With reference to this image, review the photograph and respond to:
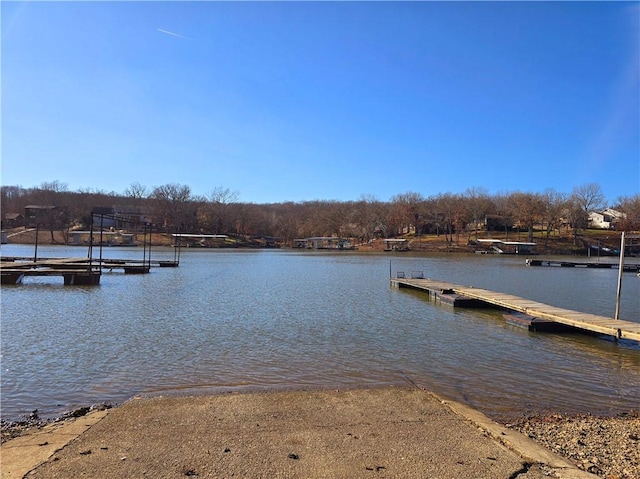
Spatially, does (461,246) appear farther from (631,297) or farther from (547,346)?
(547,346)

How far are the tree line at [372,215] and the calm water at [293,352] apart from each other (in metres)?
86.6

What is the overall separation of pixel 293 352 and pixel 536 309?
32.9 ft

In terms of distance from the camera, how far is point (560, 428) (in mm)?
6828

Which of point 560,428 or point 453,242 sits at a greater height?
point 453,242

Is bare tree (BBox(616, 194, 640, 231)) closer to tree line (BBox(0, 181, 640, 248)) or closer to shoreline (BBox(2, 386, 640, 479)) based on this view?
tree line (BBox(0, 181, 640, 248))

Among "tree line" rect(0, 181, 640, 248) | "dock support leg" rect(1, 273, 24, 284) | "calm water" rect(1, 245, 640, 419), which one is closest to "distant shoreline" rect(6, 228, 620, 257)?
"tree line" rect(0, 181, 640, 248)

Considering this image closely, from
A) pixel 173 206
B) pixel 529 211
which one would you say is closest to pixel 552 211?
pixel 529 211

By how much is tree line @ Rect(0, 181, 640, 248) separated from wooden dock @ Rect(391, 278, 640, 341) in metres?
81.4

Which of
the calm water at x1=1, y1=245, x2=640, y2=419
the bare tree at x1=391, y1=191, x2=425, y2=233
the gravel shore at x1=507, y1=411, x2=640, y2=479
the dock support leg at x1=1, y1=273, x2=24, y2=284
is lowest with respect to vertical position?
the dock support leg at x1=1, y1=273, x2=24, y2=284

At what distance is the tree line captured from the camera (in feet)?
343

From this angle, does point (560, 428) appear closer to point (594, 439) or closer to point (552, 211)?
point (594, 439)

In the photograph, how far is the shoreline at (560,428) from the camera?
550 centimetres

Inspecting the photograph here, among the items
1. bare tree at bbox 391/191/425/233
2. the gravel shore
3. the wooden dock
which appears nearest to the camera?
the gravel shore

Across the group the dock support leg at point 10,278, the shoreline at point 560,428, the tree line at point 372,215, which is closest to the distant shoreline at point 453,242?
the tree line at point 372,215
